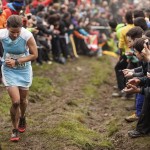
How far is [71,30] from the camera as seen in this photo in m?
15.3

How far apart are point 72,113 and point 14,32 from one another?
2.95 meters

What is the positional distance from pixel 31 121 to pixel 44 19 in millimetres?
6184

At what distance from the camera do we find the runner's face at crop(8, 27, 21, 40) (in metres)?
6.60

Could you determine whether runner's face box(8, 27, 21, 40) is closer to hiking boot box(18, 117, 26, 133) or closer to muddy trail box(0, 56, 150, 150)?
hiking boot box(18, 117, 26, 133)

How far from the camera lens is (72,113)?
900 cm

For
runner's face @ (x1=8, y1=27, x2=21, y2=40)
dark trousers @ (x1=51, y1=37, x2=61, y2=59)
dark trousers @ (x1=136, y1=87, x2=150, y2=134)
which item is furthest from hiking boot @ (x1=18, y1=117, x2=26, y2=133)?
dark trousers @ (x1=51, y1=37, x2=61, y2=59)

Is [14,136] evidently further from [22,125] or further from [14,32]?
[14,32]

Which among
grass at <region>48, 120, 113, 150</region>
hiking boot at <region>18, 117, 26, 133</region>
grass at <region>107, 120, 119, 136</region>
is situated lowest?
grass at <region>107, 120, 119, 136</region>

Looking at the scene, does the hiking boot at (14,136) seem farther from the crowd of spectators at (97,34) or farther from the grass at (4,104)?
the crowd of spectators at (97,34)

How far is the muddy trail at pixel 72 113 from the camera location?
276 inches

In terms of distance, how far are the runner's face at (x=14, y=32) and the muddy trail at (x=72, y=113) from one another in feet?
5.72

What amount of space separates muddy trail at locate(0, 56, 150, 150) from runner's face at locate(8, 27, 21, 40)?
1.74 m

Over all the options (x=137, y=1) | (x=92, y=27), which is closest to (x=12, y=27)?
(x=92, y=27)

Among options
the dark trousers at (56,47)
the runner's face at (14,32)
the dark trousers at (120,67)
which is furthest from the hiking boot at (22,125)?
the dark trousers at (56,47)
